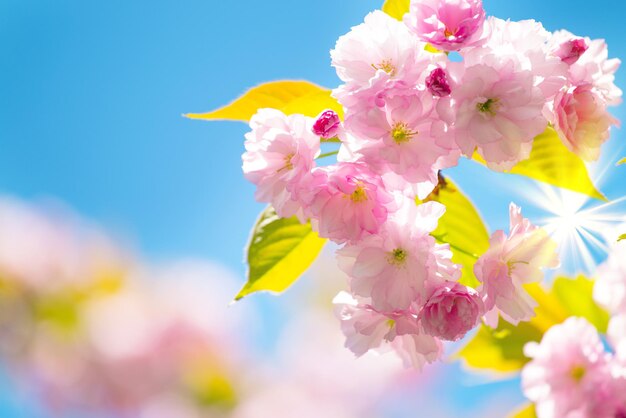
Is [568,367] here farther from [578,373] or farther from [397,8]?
[397,8]

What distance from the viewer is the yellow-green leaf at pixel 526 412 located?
1.09m

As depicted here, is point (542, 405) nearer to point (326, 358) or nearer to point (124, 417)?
point (326, 358)

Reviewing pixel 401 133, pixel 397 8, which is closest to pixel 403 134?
pixel 401 133

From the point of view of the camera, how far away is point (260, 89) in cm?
91

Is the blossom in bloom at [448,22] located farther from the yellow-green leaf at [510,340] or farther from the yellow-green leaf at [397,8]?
the yellow-green leaf at [510,340]

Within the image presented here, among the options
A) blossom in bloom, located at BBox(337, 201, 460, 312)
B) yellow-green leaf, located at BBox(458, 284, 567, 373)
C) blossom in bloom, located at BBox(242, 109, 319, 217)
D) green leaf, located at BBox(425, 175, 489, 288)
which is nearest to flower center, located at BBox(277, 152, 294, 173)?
blossom in bloom, located at BBox(242, 109, 319, 217)

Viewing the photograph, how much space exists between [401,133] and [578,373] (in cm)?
57

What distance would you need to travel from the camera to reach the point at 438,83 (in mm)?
680

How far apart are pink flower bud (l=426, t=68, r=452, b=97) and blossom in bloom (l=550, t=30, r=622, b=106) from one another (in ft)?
0.54

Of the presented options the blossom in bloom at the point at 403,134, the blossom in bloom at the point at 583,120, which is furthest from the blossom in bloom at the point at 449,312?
the blossom in bloom at the point at 583,120

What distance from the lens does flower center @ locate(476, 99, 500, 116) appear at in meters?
0.69

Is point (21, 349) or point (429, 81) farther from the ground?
point (429, 81)

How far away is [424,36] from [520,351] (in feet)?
2.02

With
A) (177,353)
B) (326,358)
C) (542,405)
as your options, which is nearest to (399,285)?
(326,358)
